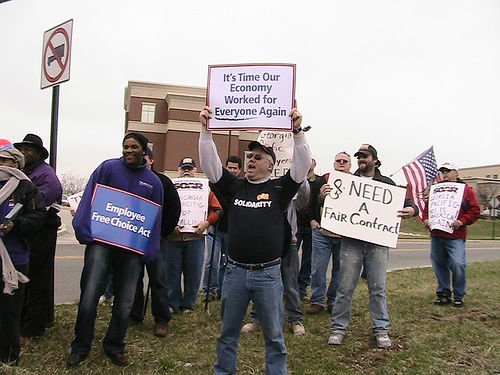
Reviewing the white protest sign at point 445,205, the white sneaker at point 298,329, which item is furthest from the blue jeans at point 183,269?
the white protest sign at point 445,205

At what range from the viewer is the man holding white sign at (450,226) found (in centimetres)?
684

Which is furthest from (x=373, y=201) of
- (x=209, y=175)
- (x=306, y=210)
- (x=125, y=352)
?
(x=125, y=352)

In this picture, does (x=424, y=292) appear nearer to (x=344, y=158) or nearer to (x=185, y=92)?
(x=344, y=158)

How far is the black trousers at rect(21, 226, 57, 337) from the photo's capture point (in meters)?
4.73

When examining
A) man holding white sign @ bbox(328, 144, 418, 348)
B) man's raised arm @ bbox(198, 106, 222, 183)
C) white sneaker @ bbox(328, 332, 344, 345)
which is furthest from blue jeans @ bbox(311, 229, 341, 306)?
man's raised arm @ bbox(198, 106, 222, 183)

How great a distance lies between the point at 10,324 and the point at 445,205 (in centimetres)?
584

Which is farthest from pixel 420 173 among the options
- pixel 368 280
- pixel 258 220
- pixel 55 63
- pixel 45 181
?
pixel 45 181

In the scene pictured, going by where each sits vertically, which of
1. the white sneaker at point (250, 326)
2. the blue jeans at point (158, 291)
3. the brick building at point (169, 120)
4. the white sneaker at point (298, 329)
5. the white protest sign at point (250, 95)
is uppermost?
the brick building at point (169, 120)

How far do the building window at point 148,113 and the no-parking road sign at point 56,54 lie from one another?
4404cm

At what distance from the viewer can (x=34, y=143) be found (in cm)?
473

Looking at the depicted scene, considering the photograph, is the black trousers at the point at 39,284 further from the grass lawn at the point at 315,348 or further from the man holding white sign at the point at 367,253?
the man holding white sign at the point at 367,253

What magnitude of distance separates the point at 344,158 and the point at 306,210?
90 centimetres

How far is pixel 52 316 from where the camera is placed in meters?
5.20

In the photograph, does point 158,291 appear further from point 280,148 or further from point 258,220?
point 280,148
